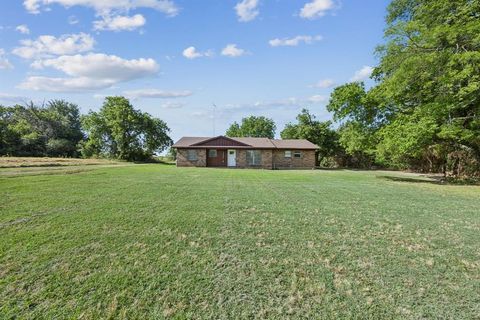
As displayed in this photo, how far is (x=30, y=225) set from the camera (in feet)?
16.7

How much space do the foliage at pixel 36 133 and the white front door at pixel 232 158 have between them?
28.2 meters

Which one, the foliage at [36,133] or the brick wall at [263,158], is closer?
the brick wall at [263,158]

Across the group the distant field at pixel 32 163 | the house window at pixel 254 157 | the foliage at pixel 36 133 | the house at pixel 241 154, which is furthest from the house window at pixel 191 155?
the foliage at pixel 36 133

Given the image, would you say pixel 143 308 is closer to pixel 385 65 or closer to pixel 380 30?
pixel 385 65

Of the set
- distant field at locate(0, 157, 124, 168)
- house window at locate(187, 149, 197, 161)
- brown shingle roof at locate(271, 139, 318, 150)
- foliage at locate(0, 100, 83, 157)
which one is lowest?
distant field at locate(0, 157, 124, 168)

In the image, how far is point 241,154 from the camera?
27141 millimetres

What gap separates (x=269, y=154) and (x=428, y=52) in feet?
49.6

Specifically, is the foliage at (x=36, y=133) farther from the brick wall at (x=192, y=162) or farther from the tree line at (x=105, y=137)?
the brick wall at (x=192, y=162)

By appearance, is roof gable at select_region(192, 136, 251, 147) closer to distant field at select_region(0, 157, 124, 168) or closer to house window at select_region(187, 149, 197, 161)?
house window at select_region(187, 149, 197, 161)

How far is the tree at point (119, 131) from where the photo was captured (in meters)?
35.9

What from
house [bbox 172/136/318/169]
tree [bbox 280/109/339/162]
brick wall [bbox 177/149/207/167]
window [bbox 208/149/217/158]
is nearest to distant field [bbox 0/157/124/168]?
brick wall [bbox 177/149/207/167]

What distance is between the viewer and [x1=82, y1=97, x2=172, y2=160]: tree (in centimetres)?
3591

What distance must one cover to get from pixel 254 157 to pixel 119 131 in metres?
18.8

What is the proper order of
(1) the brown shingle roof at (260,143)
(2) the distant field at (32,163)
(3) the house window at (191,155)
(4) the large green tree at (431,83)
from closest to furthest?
1. (4) the large green tree at (431,83)
2. (2) the distant field at (32,163)
3. (1) the brown shingle roof at (260,143)
4. (3) the house window at (191,155)
